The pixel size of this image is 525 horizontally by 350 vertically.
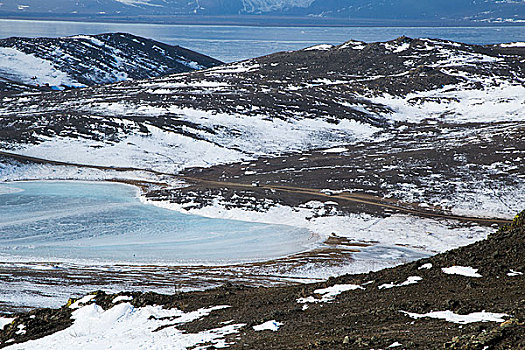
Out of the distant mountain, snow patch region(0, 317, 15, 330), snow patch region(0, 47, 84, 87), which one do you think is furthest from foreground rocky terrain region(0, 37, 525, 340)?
A: the distant mountain

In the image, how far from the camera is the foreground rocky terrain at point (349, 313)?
508 inches

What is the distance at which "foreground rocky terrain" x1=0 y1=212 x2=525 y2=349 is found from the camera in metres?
12.9

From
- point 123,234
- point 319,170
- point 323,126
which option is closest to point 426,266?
point 123,234

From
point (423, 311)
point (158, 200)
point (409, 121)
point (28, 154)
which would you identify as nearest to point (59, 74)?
point (28, 154)


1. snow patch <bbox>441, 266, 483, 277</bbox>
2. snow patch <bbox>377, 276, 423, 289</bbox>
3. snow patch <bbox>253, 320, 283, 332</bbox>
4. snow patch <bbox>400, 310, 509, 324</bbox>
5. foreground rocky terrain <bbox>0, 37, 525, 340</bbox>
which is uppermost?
snow patch <bbox>400, 310, 509, 324</bbox>

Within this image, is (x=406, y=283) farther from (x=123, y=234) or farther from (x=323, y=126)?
(x=323, y=126)

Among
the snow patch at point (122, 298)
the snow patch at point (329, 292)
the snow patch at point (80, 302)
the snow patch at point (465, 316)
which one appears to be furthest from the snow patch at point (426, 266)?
the snow patch at point (80, 302)

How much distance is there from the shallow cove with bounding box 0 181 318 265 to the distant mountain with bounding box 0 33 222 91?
70.2 m

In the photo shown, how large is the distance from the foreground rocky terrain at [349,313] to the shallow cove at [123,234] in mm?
11641

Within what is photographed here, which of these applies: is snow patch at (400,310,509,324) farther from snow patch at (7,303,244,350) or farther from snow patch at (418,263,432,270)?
snow patch at (7,303,244,350)

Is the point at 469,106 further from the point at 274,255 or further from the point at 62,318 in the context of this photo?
the point at 62,318

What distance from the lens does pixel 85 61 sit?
133375mm

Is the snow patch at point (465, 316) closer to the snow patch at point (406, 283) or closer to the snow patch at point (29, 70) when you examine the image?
the snow patch at point (406, 283)

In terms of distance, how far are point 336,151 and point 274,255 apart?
1213 inches
